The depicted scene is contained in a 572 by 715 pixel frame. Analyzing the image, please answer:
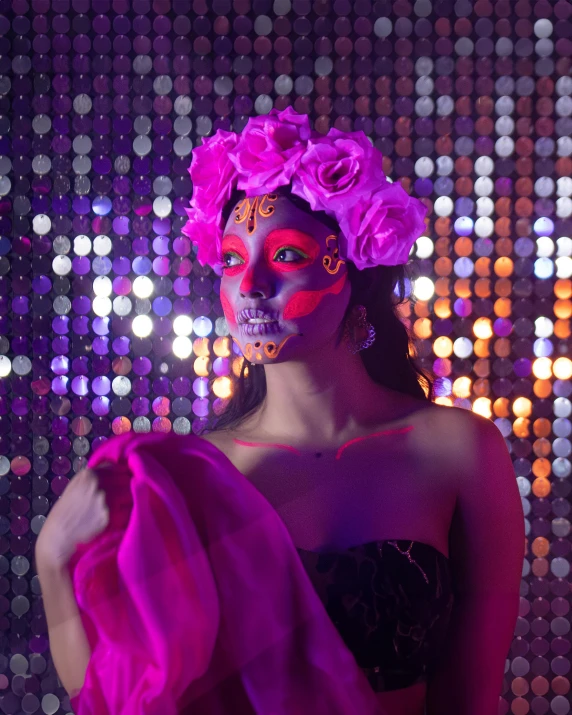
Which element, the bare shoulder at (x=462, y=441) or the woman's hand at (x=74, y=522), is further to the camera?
the bare shoulder at (x=462, y=441)

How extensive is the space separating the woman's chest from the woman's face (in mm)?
158

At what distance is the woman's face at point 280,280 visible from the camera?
803mm

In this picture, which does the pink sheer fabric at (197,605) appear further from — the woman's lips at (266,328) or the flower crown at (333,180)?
the flower crown at (333,180)

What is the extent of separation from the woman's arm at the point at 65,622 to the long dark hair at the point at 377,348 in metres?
0.36

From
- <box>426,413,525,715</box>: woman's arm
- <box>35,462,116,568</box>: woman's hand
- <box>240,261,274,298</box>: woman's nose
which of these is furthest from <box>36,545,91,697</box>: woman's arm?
<box>426,413,525,715</box>: woman's arm

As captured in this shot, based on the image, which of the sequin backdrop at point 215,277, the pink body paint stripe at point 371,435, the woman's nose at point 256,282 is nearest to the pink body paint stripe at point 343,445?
the pink body paint stripe at point 371,435

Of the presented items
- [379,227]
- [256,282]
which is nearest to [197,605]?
[256,282]

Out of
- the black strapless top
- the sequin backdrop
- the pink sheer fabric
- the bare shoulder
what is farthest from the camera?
the sequin backdrop

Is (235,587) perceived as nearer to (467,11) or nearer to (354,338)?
(354,338)

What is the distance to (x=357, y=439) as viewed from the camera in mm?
894

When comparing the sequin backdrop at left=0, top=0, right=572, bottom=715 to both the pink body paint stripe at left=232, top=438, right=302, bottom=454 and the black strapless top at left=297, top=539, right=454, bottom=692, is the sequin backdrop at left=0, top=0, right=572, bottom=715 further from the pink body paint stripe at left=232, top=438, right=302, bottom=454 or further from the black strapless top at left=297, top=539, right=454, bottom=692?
the black strapless top at left=297, top=539, right=454, bottom=692

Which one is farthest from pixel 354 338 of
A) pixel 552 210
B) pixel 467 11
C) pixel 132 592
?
pixel 467 11

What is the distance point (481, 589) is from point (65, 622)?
0.51 metres

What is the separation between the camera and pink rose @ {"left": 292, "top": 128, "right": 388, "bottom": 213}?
0.81 m
